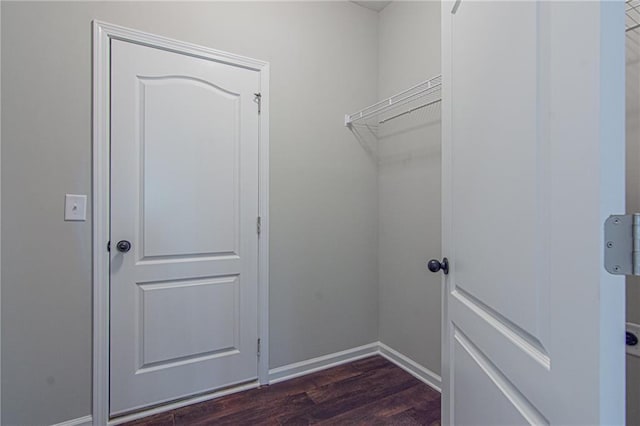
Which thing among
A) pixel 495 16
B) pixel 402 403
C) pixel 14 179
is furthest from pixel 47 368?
pixel 495 16

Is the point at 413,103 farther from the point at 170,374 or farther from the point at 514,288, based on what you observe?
the point at 170,374

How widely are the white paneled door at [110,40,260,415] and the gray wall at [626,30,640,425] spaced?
1.75m

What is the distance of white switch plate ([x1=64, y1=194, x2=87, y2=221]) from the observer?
1582 millimetres

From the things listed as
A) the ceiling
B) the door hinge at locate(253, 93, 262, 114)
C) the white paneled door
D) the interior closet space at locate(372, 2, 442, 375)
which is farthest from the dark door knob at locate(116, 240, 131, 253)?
the ceiling

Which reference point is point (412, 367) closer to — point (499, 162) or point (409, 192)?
point (409, 192)

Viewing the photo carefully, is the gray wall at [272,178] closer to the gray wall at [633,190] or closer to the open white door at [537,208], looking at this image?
the open white door at [537,208]

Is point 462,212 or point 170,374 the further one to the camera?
point 170,374

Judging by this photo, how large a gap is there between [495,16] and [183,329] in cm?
202

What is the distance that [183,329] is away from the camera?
186cm

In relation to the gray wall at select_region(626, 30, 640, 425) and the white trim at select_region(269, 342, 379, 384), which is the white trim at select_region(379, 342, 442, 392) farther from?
the gray wall at select_region(626, 30, 640, 425)

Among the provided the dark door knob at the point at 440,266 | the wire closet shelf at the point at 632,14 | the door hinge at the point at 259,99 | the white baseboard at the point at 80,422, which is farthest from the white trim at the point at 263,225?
the wire closet shelf at the point at 632,14

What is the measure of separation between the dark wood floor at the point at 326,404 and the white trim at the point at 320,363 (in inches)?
1.7

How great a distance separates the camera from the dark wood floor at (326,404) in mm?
1725

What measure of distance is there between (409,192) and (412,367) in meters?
1.22
